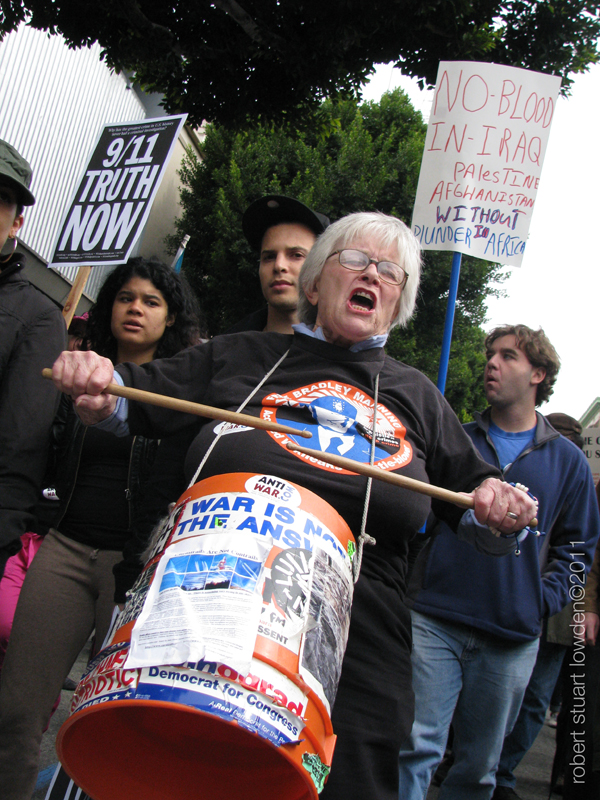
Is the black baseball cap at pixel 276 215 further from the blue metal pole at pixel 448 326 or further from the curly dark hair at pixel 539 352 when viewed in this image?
the curly dark hair at pixel 539 352

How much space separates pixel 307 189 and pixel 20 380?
386 inches

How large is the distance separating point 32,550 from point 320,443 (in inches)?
62.8

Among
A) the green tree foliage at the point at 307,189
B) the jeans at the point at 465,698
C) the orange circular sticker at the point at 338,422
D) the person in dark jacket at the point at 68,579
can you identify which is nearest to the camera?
the orange circular sticker at the point at 338,422

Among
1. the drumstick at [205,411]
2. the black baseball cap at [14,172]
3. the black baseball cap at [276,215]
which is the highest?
the black baseball cap at [276,215]

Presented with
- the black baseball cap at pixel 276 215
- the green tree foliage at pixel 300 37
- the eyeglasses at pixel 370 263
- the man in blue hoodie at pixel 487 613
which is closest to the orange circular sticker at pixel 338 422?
the eyeglasses at pixel 370 263

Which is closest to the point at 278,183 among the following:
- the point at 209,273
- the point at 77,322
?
the point at 209,273

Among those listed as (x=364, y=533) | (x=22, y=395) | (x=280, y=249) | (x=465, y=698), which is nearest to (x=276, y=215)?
(x=280, y=249)

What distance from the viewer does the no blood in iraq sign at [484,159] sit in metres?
3.43

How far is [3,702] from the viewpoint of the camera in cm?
196

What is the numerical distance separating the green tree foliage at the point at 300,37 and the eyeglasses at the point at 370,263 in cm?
247

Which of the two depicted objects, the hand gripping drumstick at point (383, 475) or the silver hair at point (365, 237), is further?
the silver hair at point (365, 237)

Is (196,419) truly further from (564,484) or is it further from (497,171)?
(497,171)

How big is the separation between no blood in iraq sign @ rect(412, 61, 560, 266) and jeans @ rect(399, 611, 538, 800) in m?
1.84

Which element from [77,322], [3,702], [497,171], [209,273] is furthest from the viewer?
[209,273]
